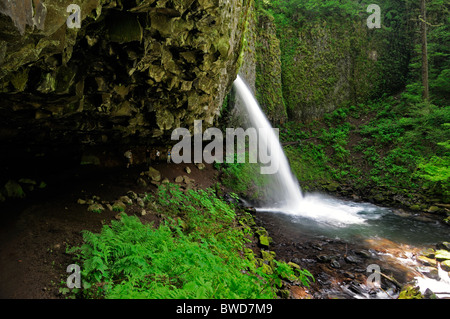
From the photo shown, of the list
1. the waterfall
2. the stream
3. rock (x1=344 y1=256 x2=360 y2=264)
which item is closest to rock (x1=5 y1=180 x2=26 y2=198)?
the stream

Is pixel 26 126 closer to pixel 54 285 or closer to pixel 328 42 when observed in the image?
pixel 54 285

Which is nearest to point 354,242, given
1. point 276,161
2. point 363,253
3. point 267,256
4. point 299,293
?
point 363,253

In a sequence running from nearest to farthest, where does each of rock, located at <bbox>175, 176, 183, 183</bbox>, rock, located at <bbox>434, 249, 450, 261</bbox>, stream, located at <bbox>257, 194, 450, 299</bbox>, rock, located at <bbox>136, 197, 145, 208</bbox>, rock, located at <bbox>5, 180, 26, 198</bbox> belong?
1. stream, located at <bbox>257, 194, 450, 299</bbox>
2. rock, located at <bbox>5, 180, 26, 198</bbox>
3. rock, located at <bbox>136, 197, 145, 208</bbox>
4. rock, located at <bbox>434, 249, 450, 261</bbox>
5. rock, located at <bbox>175, 176, 183, 183</bbox>

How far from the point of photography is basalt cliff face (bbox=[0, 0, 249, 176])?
8.27 feet

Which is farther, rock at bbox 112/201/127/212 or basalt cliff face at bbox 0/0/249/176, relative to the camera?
rock at bbox 112/201/127/212

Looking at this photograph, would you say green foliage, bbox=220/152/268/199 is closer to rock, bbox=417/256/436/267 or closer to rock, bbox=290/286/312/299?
rock, bbox=290/286/312/299

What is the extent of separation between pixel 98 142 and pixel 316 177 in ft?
36.9

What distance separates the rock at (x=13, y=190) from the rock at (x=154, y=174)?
3.33 m

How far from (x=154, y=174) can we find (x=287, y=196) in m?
6.40

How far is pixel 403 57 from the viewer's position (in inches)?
731

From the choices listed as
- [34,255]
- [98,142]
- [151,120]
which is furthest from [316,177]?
[34,255]

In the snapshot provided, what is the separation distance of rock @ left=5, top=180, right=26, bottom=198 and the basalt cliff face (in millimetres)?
1167

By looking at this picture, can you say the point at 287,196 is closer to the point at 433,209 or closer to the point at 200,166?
the point at 200,166

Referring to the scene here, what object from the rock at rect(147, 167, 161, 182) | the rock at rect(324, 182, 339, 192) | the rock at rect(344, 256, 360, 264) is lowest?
the rock at rect(344, 256, 360, 264)
